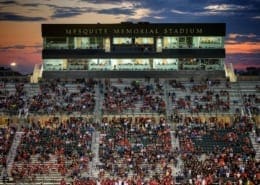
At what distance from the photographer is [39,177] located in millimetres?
56562

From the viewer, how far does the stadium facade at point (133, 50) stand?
7800 centimetres

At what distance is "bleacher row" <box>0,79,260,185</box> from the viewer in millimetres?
56469

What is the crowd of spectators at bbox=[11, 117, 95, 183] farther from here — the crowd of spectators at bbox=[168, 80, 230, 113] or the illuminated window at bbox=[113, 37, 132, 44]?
the illuminated window at bbox=[113, 37, 132, 44]

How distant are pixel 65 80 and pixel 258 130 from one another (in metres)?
23.7

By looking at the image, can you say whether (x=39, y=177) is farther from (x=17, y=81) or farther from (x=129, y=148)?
(x=17, y=81)

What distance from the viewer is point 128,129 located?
63000 mm

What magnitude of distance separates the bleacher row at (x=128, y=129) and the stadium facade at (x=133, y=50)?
4.49m

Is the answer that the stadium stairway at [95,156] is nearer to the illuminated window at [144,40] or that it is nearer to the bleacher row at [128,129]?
the bleacher row at [128,129]

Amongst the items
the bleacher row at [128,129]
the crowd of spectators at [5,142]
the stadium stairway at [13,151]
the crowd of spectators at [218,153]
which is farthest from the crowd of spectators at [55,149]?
the crowd of spectators at [218,153]

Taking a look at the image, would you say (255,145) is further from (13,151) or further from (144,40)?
(144,40)

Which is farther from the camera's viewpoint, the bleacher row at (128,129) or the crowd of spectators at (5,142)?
the crowd of spectators at (5,142)

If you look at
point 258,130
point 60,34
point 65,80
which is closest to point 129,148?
point 258,130

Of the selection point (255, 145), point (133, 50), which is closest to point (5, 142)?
point (133, 50)

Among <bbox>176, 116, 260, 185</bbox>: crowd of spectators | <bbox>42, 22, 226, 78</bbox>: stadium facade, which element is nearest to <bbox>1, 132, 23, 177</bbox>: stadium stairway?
<bbox>176, 116, 260, 185</bbox>: crowd of spectators
